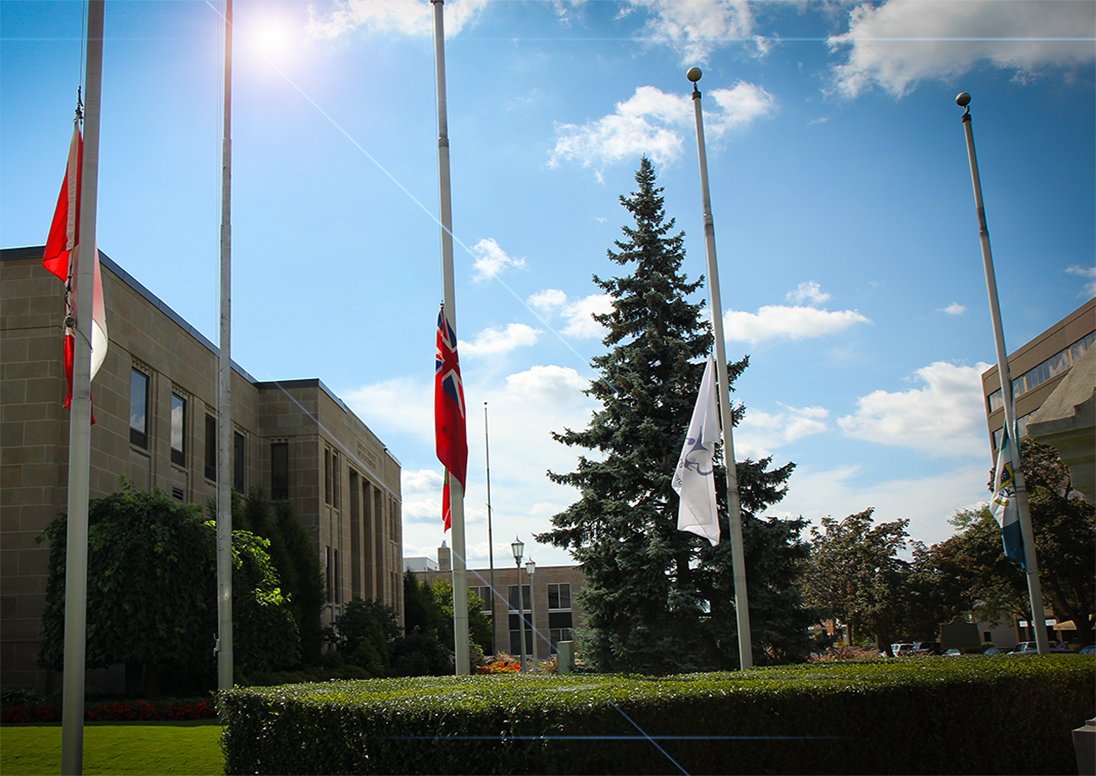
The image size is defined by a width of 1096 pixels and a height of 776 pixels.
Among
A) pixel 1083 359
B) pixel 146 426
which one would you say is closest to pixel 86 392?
pixel 1083 359

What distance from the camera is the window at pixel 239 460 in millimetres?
32906

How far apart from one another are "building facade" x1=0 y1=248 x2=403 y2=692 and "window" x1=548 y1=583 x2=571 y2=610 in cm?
3230

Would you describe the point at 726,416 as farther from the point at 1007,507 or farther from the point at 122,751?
the point at 122,751

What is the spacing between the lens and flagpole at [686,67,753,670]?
Result: 15.0 meters

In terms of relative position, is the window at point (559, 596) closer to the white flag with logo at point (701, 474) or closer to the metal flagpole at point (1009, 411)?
the metal flagpole at point (1009, 411)

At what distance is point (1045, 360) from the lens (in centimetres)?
5747

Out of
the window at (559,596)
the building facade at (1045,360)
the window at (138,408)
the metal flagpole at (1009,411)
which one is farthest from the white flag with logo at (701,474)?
the window at (559,596)

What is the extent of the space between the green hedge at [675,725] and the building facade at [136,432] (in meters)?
13.6

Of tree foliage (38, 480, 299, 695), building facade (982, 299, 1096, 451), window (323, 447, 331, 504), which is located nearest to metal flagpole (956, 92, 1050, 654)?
tree foliage (38, 480, 299, 695)

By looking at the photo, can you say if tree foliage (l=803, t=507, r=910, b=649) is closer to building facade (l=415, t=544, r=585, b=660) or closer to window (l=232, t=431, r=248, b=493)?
building facade (l=415, t=544, r=585, b=660)

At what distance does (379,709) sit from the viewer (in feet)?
25.3

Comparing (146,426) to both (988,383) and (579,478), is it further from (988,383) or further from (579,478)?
(988,383)

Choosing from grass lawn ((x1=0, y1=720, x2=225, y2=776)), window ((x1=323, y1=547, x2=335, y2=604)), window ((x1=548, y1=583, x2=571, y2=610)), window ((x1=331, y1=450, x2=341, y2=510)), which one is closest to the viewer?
grass lawn ((x1=0, y1=720, x2=225, y2=776))

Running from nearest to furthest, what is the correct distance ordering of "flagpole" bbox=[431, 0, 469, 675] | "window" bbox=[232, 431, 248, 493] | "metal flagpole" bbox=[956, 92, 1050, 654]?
"flagpole" bbox=[431, 0, 469, 675], "metal flagpole" bbox=[956, 92, 1050, 654], "window" bbox=[232, 431, 248, 493]
